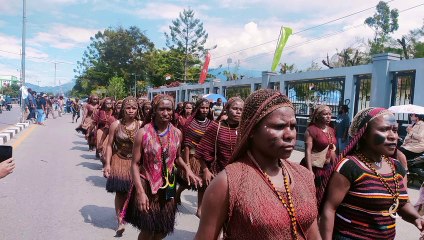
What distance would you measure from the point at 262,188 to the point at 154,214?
2.23 metres

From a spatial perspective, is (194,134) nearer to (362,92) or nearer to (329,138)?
(329,138)

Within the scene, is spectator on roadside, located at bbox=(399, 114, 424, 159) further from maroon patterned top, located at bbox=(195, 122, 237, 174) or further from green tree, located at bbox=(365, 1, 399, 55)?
green tree, located at bbox=(365, 1, 399, 55)

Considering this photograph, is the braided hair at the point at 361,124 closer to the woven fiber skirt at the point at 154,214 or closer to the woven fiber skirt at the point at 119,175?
the woven fiber skirt at the point at 154,214

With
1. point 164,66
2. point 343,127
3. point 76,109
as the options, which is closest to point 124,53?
point 164,66

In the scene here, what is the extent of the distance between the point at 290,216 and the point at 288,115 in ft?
1.51

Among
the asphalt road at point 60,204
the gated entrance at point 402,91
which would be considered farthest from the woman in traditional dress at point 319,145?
the gated entrance at point 402,91

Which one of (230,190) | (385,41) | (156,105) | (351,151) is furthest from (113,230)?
(385,41)

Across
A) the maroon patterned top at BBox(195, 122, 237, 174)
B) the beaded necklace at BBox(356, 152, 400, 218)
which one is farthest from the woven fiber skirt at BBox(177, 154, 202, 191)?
the beaded necklace at BBox(356, 152, 400, 218)

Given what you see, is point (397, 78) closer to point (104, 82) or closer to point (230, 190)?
point (230, 190)

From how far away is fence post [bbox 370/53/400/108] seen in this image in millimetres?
11312

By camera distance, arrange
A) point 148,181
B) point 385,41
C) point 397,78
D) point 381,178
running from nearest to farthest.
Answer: point 381,178
point 148,181
point 397,78
point 385,41

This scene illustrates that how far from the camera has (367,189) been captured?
8.32 ft

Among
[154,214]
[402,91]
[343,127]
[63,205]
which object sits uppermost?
[402,91]

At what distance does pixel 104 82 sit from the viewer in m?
61.8
